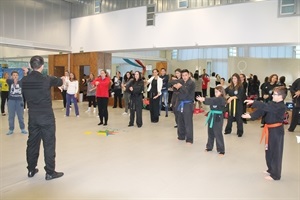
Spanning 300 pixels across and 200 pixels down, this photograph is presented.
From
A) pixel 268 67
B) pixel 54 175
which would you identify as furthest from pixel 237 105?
pixel 268 67

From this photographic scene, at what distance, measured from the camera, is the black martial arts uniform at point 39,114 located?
3.36 m

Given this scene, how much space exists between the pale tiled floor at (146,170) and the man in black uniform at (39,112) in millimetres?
311

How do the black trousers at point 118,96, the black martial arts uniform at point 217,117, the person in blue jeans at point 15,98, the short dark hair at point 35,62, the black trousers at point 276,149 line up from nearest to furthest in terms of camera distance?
the short dark hair at point 35,62, the black trousers at point 276,149, the black martial arts uniform at point 217,117, the person in blue jeans at point 15,98, the black trousers at point 118,96

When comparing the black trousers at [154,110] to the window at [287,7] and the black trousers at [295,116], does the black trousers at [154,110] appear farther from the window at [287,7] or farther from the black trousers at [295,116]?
the window at [287,7]

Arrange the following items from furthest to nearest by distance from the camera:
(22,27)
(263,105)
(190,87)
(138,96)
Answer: (22,27) < (138,96) < (190,87) < (263,105)

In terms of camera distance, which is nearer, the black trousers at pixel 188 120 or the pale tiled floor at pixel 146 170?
the pale tiled floor at pixel 146 170

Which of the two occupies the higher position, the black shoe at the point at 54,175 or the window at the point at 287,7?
the window at the point at 287,7

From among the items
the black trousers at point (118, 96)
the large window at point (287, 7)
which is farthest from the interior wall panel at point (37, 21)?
the large window at point (287, 7)

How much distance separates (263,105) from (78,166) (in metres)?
2.71

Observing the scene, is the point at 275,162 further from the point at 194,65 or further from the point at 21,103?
the point at 194,65

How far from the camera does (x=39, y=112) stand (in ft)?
11.2

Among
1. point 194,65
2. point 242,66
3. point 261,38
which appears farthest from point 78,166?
point 194,65

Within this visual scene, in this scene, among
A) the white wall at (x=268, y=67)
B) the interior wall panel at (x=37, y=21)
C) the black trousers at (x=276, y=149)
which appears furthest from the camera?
the white wall at (x=268, y=67)

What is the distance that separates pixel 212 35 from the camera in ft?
31.1
